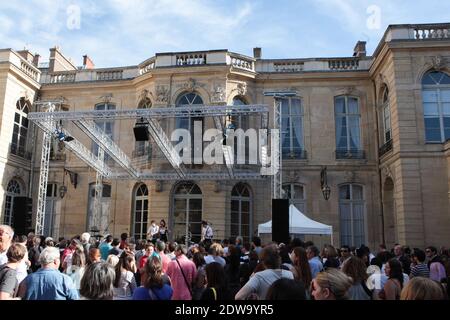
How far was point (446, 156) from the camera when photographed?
13633mm

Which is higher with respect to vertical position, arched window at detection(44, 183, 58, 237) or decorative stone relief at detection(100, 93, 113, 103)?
decorative stone relief at detection(100, 93, 113, 103)

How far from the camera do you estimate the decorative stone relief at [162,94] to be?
55.0ft

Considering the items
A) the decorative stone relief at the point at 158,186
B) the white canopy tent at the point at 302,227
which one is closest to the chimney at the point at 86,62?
the decorative stone relief at the point at 158,186

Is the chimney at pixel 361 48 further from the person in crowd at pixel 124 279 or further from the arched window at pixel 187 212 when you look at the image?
the person in crowd at pixel 124 279

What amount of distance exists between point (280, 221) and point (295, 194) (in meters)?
6.04

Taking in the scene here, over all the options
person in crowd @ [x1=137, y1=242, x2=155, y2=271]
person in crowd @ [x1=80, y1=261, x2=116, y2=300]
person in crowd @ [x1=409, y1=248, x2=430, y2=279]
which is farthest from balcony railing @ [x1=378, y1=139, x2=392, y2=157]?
person in crowd @ [x1=80, y1=261, x2=116, y2=300]

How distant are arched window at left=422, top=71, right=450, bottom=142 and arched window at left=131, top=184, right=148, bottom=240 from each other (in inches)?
426

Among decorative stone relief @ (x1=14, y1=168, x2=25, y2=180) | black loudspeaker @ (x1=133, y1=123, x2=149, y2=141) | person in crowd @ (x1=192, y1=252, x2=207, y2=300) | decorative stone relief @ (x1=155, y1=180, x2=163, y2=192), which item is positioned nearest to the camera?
person in crowd @ (x1=192, y1=252, x2=207, y2=300)

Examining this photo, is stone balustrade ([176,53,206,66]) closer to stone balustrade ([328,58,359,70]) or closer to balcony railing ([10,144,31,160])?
stone balustrade ([328,58,359,70])

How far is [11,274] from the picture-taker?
3.44 meters

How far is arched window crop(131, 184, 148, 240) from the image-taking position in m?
16.9

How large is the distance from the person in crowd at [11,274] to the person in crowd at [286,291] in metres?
2.20
